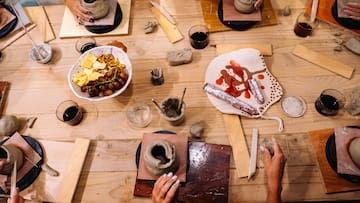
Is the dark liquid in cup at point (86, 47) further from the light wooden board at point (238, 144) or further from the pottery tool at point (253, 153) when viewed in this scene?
the pottery tool at point (253, 153)

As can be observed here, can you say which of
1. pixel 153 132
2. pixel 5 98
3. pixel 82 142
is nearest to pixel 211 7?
pixel 153 132

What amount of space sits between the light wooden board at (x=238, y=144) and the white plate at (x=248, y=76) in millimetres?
46

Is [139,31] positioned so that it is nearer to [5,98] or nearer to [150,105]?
[150,105]

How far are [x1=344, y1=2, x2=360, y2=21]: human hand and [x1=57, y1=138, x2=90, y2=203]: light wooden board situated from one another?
5.27ft

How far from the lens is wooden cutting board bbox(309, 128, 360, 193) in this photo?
132cm

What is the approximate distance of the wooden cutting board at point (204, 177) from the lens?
52.4 inches

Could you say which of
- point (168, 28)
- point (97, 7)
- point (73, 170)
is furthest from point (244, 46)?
point (73, 170)

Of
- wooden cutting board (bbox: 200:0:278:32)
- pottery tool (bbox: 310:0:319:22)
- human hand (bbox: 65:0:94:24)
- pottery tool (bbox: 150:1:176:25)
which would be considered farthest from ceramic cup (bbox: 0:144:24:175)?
pottery tool (bbox: 310:0:319:22)

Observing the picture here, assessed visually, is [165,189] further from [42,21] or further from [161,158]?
[42,21]

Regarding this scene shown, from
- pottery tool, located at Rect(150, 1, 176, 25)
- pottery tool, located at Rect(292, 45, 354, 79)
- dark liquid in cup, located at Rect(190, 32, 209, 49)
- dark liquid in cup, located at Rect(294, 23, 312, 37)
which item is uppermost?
pottery tool, located at Rect(150, 1, 176, 25)

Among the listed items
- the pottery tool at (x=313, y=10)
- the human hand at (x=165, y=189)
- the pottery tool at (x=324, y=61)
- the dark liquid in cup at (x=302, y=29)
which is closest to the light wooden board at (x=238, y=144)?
the human hand at (x=165, y=189)

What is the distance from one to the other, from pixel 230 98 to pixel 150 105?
0.42 meters

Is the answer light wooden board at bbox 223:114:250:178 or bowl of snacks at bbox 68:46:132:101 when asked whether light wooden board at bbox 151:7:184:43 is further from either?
light wooden board at bbox 223:114:250:178

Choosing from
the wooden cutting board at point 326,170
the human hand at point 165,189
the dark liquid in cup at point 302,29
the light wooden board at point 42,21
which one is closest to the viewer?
the human hand at point 165,189
